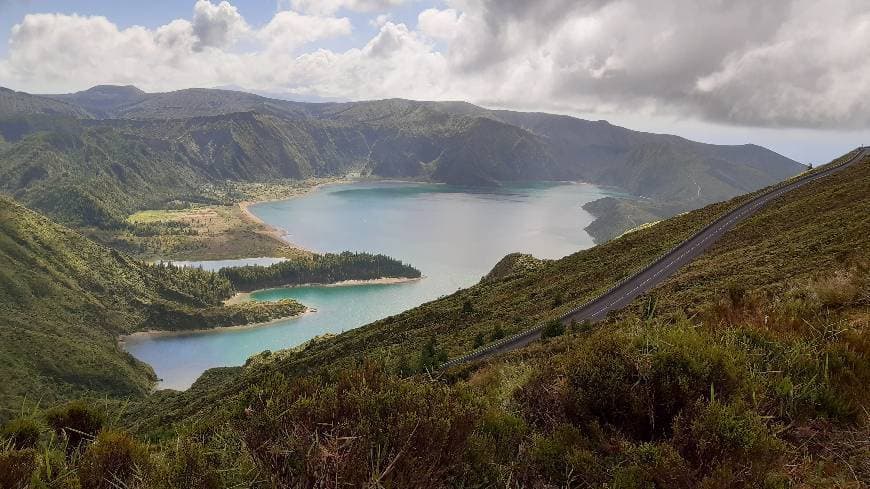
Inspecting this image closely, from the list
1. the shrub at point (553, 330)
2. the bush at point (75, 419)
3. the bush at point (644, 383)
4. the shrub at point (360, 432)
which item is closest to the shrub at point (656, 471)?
the bush at point (644, 383)

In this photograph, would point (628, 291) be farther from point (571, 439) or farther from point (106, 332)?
point (106, 332)

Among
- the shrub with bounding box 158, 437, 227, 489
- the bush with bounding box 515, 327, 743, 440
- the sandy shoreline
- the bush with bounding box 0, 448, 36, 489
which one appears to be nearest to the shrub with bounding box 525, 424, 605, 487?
the bush with bounding box 515, 327, 743, 440

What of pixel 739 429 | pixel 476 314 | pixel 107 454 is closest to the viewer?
pixel 739 429

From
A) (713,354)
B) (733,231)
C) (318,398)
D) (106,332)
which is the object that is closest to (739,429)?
(713,354)

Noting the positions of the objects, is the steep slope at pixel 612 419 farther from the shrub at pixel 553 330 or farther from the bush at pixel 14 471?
the shrub at pixel 553 330

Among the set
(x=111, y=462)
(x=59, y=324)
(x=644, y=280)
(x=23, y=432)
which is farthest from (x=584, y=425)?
(x=59, y=324)
